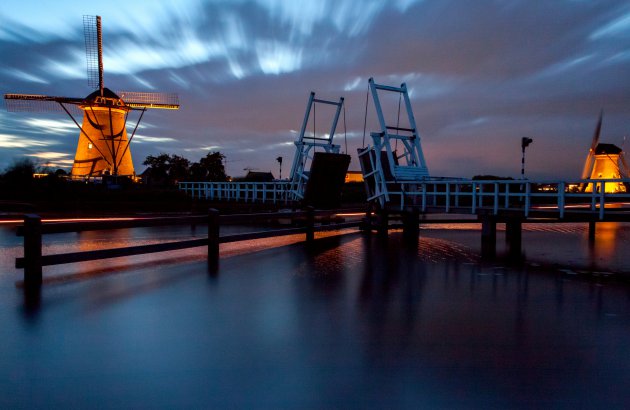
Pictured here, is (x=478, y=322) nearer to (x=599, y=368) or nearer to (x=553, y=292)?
(x=599, y=368)

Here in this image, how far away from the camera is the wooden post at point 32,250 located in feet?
25.2

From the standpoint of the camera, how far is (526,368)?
14.5 ft

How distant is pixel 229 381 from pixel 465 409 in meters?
1.90

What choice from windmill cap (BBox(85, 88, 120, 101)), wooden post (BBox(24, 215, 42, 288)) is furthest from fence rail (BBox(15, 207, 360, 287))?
windmill cap (BBox(85, 88, 120, 101))

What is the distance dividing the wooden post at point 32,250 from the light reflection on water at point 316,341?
0.36 meters

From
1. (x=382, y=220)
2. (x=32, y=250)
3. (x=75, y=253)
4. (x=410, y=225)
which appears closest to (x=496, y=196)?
(x=410, y=225)

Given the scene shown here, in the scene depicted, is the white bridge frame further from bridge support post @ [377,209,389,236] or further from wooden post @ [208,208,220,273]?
wooden post @ [208,208,220,273]

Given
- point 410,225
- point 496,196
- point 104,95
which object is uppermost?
point 104,95

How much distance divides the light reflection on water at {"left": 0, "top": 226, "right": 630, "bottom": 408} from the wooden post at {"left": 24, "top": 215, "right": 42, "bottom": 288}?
1.17ft

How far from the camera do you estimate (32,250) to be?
7879mm

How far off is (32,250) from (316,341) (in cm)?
535

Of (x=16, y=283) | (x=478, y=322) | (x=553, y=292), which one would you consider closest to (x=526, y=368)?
(x=478, y=322)

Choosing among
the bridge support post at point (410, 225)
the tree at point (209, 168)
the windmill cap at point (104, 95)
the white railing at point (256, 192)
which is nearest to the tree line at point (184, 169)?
the tree at point (209, 168)

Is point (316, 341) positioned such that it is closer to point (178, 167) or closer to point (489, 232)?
point (489, 232)
